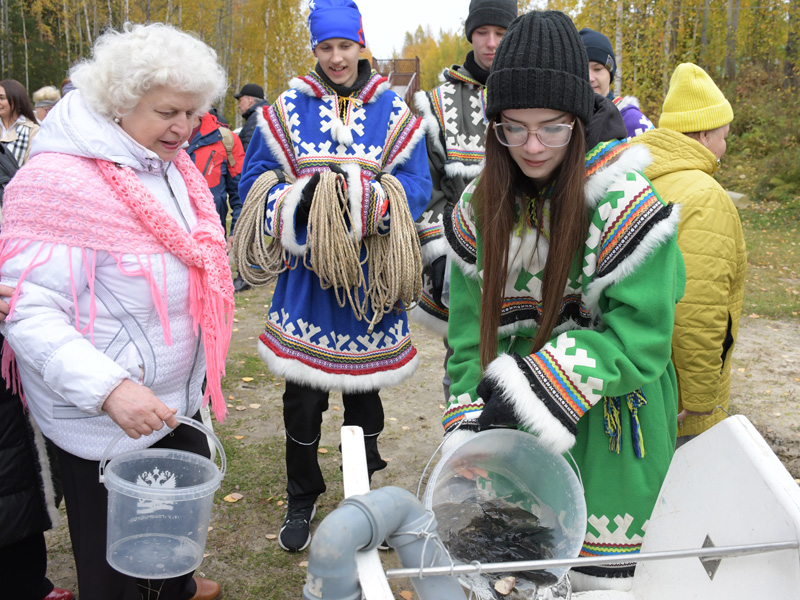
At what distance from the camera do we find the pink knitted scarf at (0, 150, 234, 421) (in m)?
1.72

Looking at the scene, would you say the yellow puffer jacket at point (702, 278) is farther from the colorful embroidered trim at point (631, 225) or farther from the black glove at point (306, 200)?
the black glove at point (306, 200)

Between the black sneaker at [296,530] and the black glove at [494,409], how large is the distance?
5.37ft

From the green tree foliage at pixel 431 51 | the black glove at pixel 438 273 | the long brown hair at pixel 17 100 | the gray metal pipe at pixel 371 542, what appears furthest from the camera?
the green tree foliage at pixel 431 51

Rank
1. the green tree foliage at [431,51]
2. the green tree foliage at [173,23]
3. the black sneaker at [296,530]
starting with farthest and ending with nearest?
1. the green tree foliage at [431,51]
2. the green tree foliage at [173,23]
3. the black sneaker at [296,530]

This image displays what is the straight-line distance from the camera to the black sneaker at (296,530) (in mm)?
2873

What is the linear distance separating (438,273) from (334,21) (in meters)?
1.14

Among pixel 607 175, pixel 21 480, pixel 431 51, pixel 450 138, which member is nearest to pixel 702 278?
pixel 607 175

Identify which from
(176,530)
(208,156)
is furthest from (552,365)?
(208,156)

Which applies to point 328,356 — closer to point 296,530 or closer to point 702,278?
point 296,530

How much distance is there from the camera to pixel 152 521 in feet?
5.94

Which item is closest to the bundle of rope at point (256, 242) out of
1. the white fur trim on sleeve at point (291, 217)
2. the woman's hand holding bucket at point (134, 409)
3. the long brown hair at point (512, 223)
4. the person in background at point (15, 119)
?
the white fur trim on sleeve at point (291, 217)

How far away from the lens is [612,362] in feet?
4.79

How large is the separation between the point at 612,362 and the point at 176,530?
1261 mm

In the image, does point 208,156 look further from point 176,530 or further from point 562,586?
point 562,586
